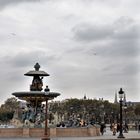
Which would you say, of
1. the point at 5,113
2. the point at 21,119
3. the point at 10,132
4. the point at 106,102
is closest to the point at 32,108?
the point at 21,119

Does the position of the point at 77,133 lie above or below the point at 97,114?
below

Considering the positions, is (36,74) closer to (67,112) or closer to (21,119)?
(21,119)

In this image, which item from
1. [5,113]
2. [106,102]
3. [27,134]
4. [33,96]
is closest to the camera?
[27,134]

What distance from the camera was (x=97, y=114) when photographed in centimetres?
17238

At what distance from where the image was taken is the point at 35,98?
194 feet

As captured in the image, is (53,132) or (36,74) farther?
(36,74)

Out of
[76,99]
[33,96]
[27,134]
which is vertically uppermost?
[76,99]

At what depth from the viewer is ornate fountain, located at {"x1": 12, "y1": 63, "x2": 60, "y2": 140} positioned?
2281 inches

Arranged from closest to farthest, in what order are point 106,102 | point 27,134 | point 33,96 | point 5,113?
1. point 27,134
2. point 33,96
3. point 5,113
4. point 106,102

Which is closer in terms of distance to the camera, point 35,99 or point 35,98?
point 35,98

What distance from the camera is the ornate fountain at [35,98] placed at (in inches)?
2281

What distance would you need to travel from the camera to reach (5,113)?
554 feet

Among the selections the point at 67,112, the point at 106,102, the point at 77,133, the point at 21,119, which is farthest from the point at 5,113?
the point at 77,133

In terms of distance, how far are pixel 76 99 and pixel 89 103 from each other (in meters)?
4.91
